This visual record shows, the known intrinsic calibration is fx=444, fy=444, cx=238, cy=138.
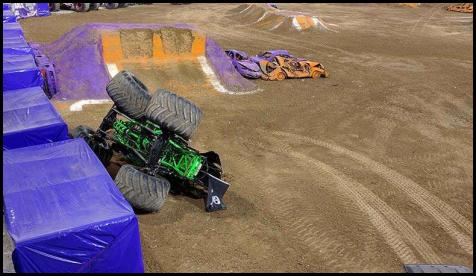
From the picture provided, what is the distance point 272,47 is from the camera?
75.9 feet

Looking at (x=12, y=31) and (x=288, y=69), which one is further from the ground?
(x=12, y=31)

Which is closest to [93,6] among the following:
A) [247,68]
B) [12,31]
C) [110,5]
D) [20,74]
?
[110,5]

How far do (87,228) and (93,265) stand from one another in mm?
567

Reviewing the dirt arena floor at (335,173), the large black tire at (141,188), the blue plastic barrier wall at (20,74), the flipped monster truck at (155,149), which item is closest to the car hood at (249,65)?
the dirt arena floor at (335,173)

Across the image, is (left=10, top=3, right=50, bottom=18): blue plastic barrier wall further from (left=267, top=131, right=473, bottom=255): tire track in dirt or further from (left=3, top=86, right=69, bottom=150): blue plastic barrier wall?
(left=267, top=131, right=473, bottom=255): tire track in dirt

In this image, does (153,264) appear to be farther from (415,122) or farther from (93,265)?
(415,122)

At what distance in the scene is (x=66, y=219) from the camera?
5602mm

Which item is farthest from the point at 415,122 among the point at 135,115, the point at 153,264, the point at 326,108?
the point at 153,264

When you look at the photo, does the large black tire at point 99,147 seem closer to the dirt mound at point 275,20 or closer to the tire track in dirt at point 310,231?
the tire track in dirt at point 310,231

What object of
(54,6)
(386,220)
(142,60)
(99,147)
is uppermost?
(54,6)

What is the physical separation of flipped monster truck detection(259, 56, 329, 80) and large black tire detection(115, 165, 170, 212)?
33.1 ft

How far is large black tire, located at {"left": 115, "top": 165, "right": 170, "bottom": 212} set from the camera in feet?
25.1

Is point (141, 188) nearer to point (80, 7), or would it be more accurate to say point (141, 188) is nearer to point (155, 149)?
point (155, 149)

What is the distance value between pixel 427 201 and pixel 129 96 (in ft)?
21.1
